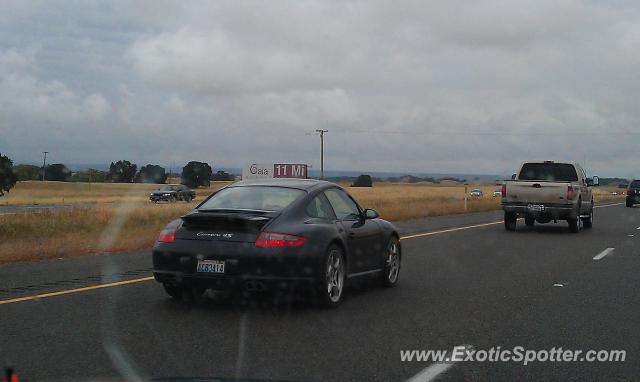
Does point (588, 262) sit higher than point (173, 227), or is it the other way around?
point (173, 227)

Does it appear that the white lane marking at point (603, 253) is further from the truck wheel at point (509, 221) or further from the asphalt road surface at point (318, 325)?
the truck wheel at point (509, 221)

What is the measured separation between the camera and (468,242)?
18.4 metres

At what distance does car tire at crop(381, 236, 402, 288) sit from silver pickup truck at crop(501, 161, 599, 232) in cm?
1243

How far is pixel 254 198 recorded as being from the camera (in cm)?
888

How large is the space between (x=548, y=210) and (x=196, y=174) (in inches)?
2516

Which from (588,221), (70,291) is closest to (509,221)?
(588,221)

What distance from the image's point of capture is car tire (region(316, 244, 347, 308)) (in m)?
8.27

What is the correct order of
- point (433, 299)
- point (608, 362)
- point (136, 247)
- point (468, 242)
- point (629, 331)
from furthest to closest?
point (468, 242) → point (136, 247) → point (433, 299) → point (629, 331) → point (608, 362)

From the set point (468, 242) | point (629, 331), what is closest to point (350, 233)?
point (629, 331)

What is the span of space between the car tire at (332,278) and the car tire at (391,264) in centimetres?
151

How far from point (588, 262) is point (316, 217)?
7.35 metres

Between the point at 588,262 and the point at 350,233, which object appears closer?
the point at 350,233

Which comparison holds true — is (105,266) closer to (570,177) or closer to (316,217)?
(316,217)

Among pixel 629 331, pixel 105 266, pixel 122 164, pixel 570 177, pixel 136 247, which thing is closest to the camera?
pixel 629 331
